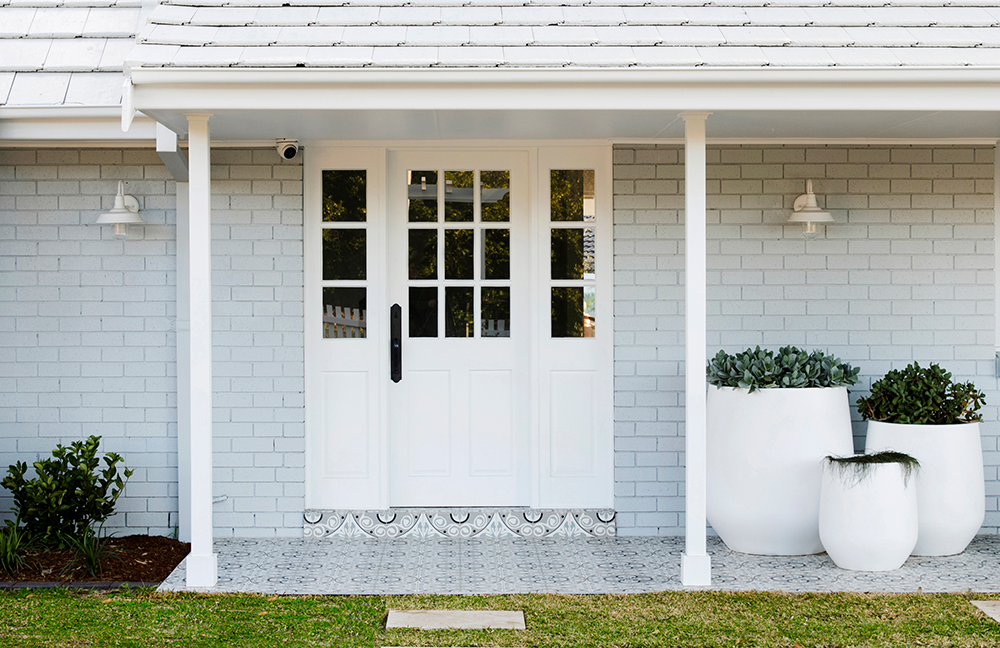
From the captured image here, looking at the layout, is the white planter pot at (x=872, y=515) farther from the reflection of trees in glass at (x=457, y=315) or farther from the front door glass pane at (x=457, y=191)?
the front door glass pane at (x=457, y=191)

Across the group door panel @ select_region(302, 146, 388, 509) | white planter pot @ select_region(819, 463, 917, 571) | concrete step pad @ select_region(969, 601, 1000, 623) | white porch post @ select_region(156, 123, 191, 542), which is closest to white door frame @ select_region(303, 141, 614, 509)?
door panel @ select_region(302, 146, 388, 509)

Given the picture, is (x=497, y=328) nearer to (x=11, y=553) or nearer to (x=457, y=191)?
(x=457, y=191)

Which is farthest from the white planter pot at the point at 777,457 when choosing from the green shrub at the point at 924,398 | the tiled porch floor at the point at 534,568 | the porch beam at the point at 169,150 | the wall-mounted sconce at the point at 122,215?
the wall-mounted sconce at the point at 122,215

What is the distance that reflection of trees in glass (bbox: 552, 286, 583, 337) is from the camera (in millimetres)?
5242

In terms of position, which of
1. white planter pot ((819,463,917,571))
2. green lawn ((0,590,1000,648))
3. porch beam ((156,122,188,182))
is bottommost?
green lawn ((0,590,1000,648))

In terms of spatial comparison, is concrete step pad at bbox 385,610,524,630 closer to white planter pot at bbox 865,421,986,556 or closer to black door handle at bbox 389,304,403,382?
black door handle at bbox 389,304,403,382

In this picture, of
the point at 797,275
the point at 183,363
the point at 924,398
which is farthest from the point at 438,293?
the point at 924,398

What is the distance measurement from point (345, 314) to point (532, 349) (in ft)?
3.61

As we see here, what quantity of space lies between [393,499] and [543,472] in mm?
889
